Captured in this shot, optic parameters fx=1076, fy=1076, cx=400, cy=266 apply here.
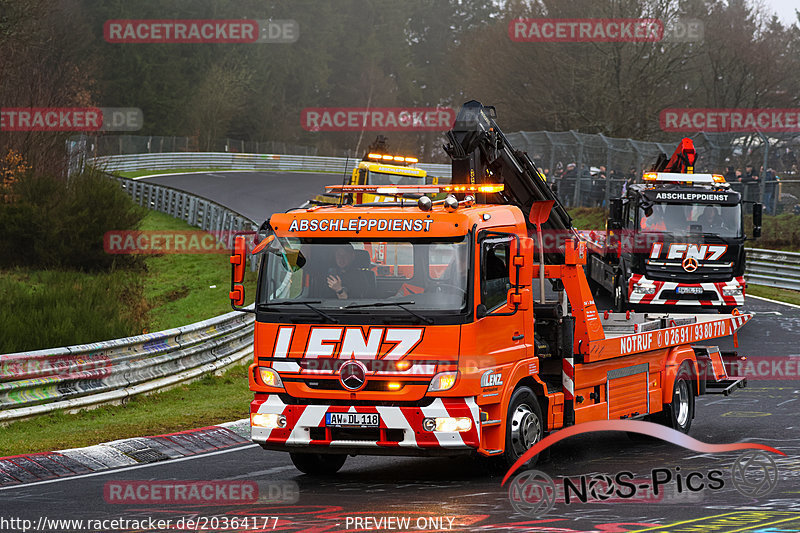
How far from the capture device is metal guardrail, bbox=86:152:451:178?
6334cm

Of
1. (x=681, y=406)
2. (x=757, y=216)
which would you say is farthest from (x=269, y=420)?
(x=757, y=216)

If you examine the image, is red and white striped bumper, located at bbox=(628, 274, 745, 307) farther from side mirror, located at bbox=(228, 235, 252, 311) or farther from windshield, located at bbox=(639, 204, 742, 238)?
side mirror, located at bbox=(228, 235, 252, 311)

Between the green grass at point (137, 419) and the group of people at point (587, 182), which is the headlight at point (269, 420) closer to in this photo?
the green grass at point (137, 419)

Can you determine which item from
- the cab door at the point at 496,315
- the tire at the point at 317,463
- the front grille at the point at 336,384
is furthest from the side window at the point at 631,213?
the front grille at the point at 336,384

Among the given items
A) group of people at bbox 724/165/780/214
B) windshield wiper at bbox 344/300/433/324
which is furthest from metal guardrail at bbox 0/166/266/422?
group of people at bbox 724/165/780/214

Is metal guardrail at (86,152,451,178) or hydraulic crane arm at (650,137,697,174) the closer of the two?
hydraulic crane arm at (650,137,697,174)

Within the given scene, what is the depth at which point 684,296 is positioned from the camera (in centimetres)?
2134

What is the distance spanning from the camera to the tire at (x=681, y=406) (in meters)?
12.6

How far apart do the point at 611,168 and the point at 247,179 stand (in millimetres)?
24464

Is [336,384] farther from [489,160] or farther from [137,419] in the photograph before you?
[137,419]

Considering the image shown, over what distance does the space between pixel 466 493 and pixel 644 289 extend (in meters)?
13.3

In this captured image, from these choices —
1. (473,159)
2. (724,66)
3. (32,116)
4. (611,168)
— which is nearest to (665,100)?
(724,66)

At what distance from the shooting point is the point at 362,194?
1178cm

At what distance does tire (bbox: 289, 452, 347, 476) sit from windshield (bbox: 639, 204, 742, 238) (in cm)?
1268
